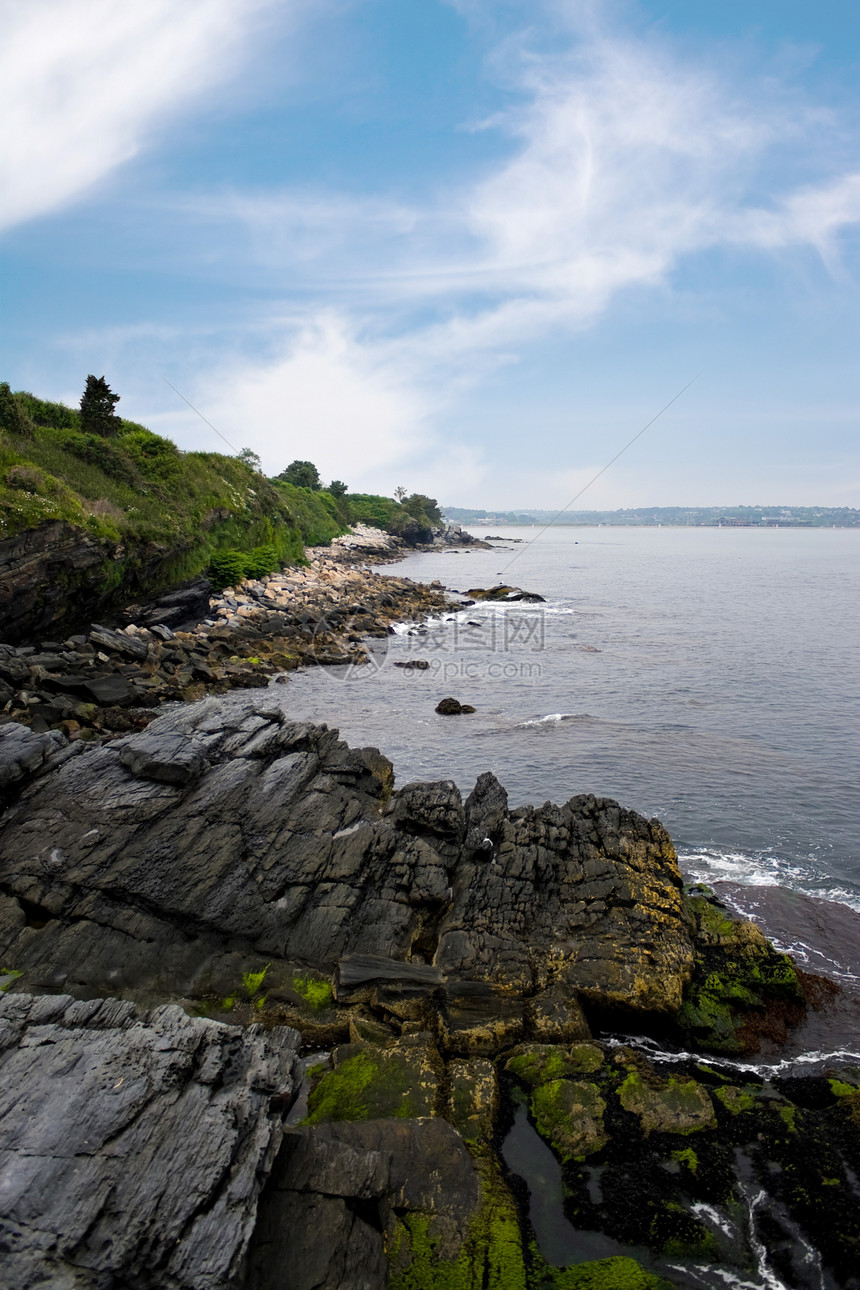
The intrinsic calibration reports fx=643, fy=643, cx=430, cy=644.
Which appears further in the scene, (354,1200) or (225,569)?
(225,569)

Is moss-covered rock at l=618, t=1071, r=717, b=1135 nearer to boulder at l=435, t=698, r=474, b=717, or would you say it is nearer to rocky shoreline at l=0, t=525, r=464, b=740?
rocky shoreline at l=0, t=525, r=464, b=740

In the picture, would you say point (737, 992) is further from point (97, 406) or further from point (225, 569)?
point (97, 406)

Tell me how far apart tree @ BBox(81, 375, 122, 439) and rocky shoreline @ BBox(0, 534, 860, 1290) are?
33.5 m

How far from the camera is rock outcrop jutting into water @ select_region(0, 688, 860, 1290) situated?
6.56 meters

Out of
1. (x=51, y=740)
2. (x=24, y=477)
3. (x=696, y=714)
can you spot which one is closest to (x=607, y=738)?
(x=696, y=714)

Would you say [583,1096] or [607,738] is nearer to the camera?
[583,1096]

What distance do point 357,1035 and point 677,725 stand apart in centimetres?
2054

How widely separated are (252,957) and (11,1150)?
18.1 feet

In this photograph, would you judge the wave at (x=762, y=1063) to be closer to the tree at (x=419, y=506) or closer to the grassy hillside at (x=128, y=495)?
the grassy hillside at (x=128, y=495)

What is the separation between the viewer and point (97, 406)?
134ft

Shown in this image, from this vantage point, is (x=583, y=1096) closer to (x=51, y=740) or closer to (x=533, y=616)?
(x=51, y=740)

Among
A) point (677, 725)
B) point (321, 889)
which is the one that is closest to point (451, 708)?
point (677, 725)

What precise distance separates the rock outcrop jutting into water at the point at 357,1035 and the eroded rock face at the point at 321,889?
0.06 metres

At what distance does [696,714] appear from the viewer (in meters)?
28.4
